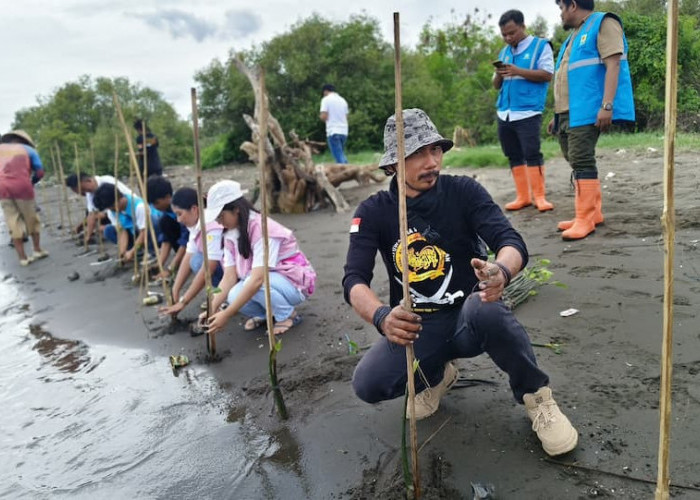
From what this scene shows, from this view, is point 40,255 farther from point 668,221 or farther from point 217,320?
point 668,221

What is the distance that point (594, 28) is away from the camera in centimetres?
394

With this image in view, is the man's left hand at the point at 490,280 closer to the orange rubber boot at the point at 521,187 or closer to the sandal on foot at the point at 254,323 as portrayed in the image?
the sandal on foot at the point at 254,323

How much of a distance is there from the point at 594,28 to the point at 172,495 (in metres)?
4.05

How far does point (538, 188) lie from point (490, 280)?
3.81 meters

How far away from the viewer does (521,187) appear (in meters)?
5.52

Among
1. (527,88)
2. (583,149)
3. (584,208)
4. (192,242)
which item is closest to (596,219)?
(584,208)

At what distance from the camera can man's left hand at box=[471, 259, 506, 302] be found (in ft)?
6.05

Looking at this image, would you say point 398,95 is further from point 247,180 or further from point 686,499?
point 247,180

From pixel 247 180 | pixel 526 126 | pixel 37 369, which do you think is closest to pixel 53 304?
pixel 37 369

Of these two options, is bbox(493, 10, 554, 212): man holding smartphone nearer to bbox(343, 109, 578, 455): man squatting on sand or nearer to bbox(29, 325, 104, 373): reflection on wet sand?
bbox(343, 109, 578, 455): man squatting on sand

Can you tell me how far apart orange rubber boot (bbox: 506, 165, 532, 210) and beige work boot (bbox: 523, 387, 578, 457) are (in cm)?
370

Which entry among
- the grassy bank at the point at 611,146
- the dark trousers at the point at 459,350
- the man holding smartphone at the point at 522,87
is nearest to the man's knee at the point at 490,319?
the dark trousers at the point at 459,350

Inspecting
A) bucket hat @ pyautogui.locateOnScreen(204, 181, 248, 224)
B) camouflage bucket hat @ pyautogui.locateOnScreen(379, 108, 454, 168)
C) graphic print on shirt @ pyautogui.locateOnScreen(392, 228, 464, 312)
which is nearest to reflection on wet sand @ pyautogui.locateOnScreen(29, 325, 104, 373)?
bucket hat @ pyautogui.locateOnScreen(204, 181, 248, 224)

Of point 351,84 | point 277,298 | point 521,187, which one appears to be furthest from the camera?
point 351,84
